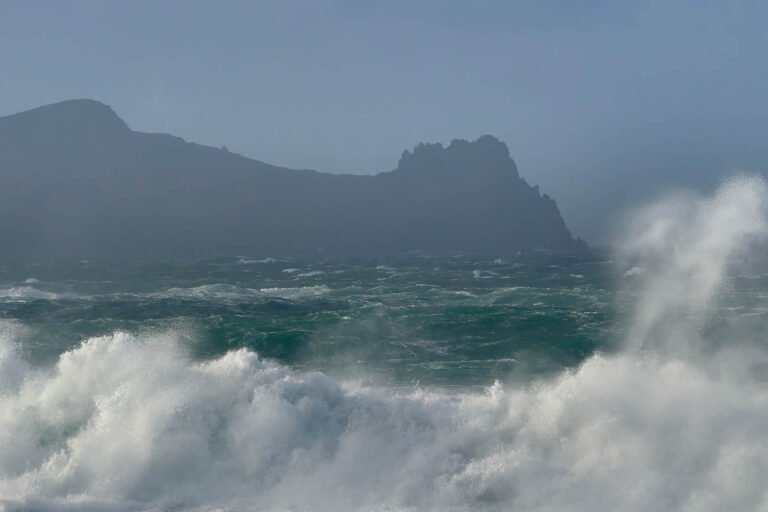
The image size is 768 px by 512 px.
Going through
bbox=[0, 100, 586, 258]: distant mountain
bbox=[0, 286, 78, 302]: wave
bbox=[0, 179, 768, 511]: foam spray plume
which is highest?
bbox=[0, 100, 586, 258]: distant mountain

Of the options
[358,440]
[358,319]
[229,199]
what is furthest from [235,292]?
[229,199]

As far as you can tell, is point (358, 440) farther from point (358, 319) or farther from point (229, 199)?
point (229, 199)

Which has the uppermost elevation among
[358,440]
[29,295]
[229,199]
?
[229,199]

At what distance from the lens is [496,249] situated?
161875 millimetres

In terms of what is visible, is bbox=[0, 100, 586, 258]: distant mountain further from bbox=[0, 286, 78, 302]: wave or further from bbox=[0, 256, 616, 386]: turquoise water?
bbox=[0, 256, 616, 386]: turquoise water

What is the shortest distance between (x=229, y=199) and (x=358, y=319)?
133 meters

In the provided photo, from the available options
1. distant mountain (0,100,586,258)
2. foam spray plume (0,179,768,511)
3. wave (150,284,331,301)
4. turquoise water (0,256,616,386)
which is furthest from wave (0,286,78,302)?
distant mountain (0,100,586,258)

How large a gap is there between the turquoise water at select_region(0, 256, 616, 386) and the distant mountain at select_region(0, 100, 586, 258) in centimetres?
7685

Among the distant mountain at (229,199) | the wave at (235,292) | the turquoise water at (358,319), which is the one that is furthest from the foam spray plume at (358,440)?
the distant mountain at (229,199)

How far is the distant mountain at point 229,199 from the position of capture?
14738 cm

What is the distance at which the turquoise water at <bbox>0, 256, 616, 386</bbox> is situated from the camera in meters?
32.2

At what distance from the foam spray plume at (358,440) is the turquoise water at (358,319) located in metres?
6.15

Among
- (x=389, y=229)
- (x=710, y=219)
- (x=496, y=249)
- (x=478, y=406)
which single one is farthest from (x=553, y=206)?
(x=478, y=406)

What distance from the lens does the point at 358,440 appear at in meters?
21.6
